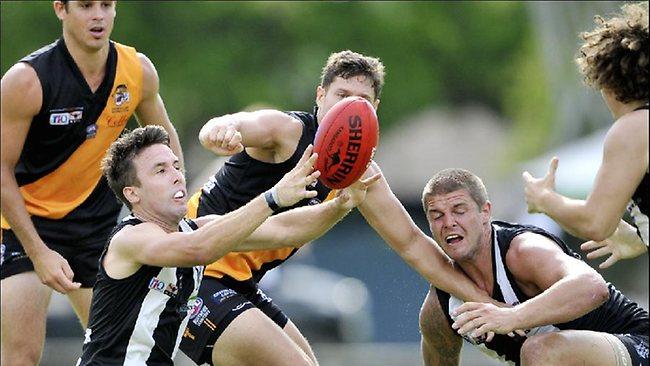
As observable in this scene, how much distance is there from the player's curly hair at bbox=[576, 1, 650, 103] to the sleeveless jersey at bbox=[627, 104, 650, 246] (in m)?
0.16

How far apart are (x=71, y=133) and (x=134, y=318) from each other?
74.3 inches

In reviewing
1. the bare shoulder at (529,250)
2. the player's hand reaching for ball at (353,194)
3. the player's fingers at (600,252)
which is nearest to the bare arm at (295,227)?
the player's hand reaching for ball at (353,194)

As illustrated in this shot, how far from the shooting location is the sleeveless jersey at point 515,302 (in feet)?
26.3

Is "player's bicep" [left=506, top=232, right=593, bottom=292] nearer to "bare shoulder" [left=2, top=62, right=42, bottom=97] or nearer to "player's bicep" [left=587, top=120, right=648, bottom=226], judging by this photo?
"player's bicep" [left=587, top=120, right=648, bottom=226]

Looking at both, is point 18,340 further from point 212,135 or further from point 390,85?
point 390,85

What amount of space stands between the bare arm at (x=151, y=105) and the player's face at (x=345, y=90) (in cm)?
119

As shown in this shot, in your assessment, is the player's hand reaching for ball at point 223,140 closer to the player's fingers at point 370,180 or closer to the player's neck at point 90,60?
the player's fingers at point 370,180

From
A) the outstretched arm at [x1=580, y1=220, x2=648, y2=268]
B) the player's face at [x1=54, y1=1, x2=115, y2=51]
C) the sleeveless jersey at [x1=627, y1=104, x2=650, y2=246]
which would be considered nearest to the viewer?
the sleeveless jersey at [x1=627, y1=104, x2=650, y2=246]

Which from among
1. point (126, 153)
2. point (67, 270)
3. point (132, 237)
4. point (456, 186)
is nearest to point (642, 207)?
point (456, 186)

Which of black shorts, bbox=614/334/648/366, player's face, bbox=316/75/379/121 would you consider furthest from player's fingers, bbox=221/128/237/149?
black shorts, bbox=614/334/648/366

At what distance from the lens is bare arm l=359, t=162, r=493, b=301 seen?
26.7ft

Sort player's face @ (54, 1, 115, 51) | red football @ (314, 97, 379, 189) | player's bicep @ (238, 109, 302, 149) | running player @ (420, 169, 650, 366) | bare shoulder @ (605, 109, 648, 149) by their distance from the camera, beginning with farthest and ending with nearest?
player's face @ (54, 1, 115, 51) → player's bicep @ (238, 109, 302, 149) → running player @ (420, 169, 650, 366) → red football @ (314, 97, 379, 189) → bare shoulder @ (605, 109, 648, 149)

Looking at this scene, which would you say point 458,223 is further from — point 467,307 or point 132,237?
point 132,237

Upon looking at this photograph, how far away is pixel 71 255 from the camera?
8.91 metres
